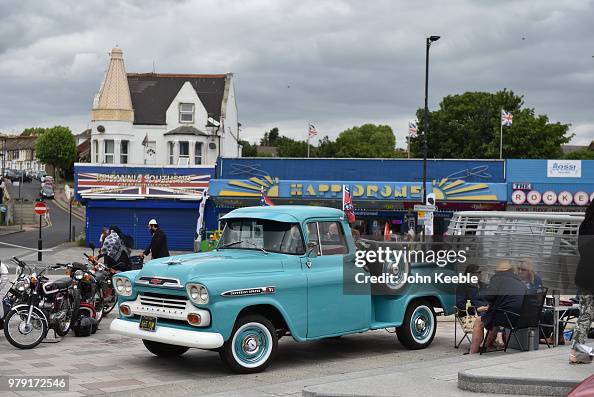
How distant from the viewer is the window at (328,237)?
11.4m

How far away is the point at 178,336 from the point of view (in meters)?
10.0

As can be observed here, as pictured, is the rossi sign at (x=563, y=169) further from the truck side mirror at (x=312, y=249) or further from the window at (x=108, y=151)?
the truck side mirror at (x=312, y=249)

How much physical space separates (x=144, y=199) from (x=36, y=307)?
97.8ft

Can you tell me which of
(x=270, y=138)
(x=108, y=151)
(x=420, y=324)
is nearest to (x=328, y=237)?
(x=420, y=324)

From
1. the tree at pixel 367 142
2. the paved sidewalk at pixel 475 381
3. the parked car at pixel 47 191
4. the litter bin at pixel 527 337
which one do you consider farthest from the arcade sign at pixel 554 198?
the tree at pixel 367 142

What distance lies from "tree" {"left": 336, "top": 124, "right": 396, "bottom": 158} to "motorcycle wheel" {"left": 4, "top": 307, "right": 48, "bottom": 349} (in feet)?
336

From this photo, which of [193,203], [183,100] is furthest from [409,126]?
[193,203]

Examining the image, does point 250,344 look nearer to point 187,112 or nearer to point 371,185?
point 371,185

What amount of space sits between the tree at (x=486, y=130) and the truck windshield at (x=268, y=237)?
211ft

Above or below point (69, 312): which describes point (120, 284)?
above

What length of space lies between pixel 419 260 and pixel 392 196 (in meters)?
27.4

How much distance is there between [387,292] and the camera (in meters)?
12.1

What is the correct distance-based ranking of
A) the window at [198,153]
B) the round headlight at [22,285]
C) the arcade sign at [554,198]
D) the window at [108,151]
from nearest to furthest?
the round headlight at [22,285], the arcade sign at [554,198], the window at [108,151], the window at [198,153]

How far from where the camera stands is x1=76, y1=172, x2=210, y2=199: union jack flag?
4134 centimetres
